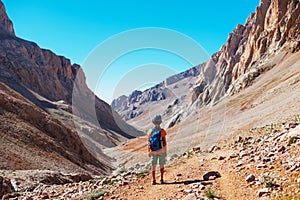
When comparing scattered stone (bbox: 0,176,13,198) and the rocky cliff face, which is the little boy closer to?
scattered stone (bbox: 0,176,13,198)

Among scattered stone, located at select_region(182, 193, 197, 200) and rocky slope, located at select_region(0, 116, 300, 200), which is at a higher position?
rocky slope, located at select_region(0, 116, 300, 200)

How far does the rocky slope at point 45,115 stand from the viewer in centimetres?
3500

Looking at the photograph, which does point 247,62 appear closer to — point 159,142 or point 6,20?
point 159,142

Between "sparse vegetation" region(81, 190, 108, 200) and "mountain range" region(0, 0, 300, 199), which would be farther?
"mountain range" region(0, 0, 300, 199)

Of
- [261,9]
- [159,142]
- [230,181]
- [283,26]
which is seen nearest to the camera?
[230,181]

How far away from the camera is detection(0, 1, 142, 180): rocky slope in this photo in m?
35.0

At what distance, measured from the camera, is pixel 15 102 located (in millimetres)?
43781

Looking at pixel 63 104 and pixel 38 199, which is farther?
pixel 63 104

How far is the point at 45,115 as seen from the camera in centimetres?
4725

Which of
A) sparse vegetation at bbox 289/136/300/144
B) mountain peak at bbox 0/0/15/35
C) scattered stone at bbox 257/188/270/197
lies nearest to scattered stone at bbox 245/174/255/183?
scattered stone at bbox 257/188/270/197

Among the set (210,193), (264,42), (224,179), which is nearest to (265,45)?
(264,42)

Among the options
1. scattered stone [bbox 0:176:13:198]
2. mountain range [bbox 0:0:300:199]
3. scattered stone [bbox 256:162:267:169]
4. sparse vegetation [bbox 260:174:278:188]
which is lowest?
sparse vegetation [bbox 260:174:278:188]

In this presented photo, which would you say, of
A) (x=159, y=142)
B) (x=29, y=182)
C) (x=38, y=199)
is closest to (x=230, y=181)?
(x=159, y=142)

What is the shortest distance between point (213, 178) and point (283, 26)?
82.0 m
